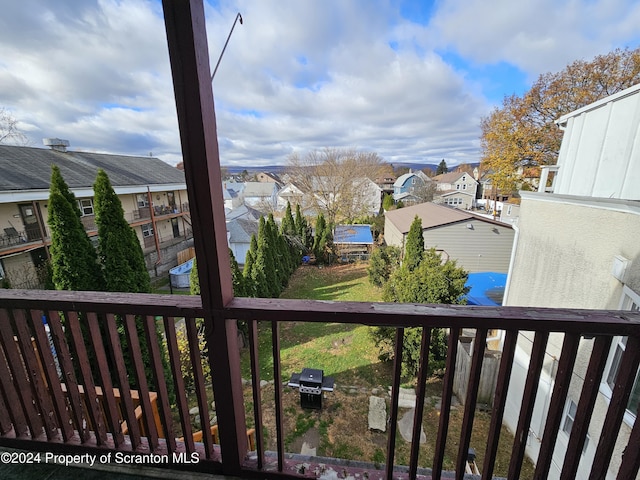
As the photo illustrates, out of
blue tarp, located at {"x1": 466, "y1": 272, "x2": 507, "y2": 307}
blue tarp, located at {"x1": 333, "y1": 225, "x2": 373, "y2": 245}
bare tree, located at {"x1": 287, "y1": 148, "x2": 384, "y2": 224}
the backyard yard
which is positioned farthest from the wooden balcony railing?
bare tree, located at {"x1": 287, "y1": 148, "x2": 384, "y2": 224}

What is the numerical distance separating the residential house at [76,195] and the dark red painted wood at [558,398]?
310 cm

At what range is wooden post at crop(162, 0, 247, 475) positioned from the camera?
81cm

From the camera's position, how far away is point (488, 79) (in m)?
1.53

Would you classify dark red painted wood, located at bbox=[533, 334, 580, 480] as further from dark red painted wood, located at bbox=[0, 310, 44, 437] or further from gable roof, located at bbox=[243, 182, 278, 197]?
gable roof, located at bbox=[243, 182, 278, 197]

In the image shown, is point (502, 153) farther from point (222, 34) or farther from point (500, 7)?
point (222, 34)

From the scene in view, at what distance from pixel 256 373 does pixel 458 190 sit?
3498cm

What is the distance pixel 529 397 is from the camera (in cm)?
101

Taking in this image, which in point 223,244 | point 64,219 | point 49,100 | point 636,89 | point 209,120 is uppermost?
point 636,89

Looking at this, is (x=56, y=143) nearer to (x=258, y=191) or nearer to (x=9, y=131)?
(x=9, y=131)

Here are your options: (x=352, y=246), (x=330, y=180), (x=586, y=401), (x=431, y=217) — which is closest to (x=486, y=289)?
(x=431, y=217)

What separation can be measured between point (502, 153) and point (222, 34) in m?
13.7

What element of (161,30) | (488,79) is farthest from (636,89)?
(161,30)

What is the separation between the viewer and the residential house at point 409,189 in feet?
90.1

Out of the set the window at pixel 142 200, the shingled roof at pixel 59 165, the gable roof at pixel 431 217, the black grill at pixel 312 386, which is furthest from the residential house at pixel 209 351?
the gable roof at pixel 431 217
